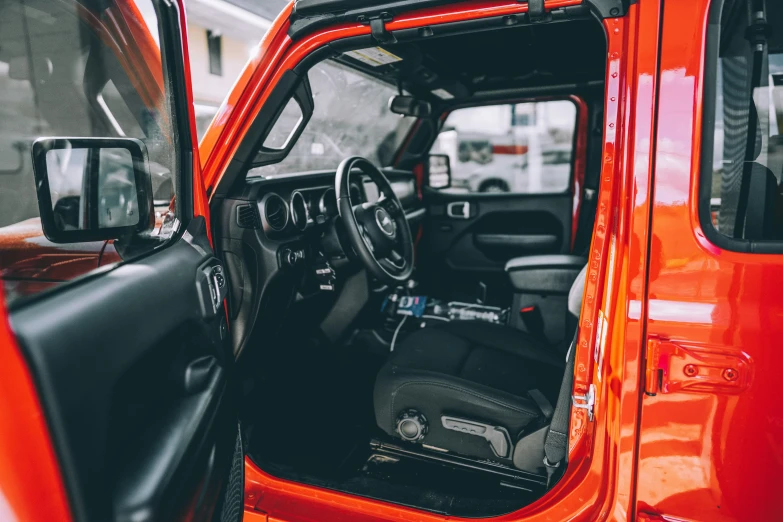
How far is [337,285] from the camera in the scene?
2.47m

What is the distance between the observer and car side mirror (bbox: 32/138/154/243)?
85 cm

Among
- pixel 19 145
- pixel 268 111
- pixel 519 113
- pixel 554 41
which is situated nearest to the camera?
pixel 268 111

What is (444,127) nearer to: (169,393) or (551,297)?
(551,297)

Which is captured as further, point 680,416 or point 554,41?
point 554,41

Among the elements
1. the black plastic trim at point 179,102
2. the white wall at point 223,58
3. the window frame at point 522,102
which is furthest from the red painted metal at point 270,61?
the white wall at point 223,58

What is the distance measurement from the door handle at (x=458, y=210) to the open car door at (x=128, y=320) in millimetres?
2142

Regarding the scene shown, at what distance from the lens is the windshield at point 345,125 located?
2.74m

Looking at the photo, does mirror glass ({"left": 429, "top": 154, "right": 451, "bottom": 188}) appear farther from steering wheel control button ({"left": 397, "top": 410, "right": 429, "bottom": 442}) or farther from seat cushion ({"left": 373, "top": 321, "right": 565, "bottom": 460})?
steering wheel control button ({"left": 397, "top": 410, "right": 429, "bottom": 442})

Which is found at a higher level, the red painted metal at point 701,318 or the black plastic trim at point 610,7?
the black plastic trim at point 610,7

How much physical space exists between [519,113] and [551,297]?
1.31 meters

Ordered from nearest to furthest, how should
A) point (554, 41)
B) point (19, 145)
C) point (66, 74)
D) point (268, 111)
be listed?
point (268, 111)
point (66, 74)
point (19, 145)
point (554, 41)

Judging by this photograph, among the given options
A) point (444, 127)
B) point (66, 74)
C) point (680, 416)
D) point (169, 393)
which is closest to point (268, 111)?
point (66, 74)

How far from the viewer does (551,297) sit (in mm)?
2510

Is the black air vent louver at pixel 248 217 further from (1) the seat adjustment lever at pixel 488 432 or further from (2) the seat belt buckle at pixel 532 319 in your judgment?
(2) the seat belt buckle at pixel 532 319
